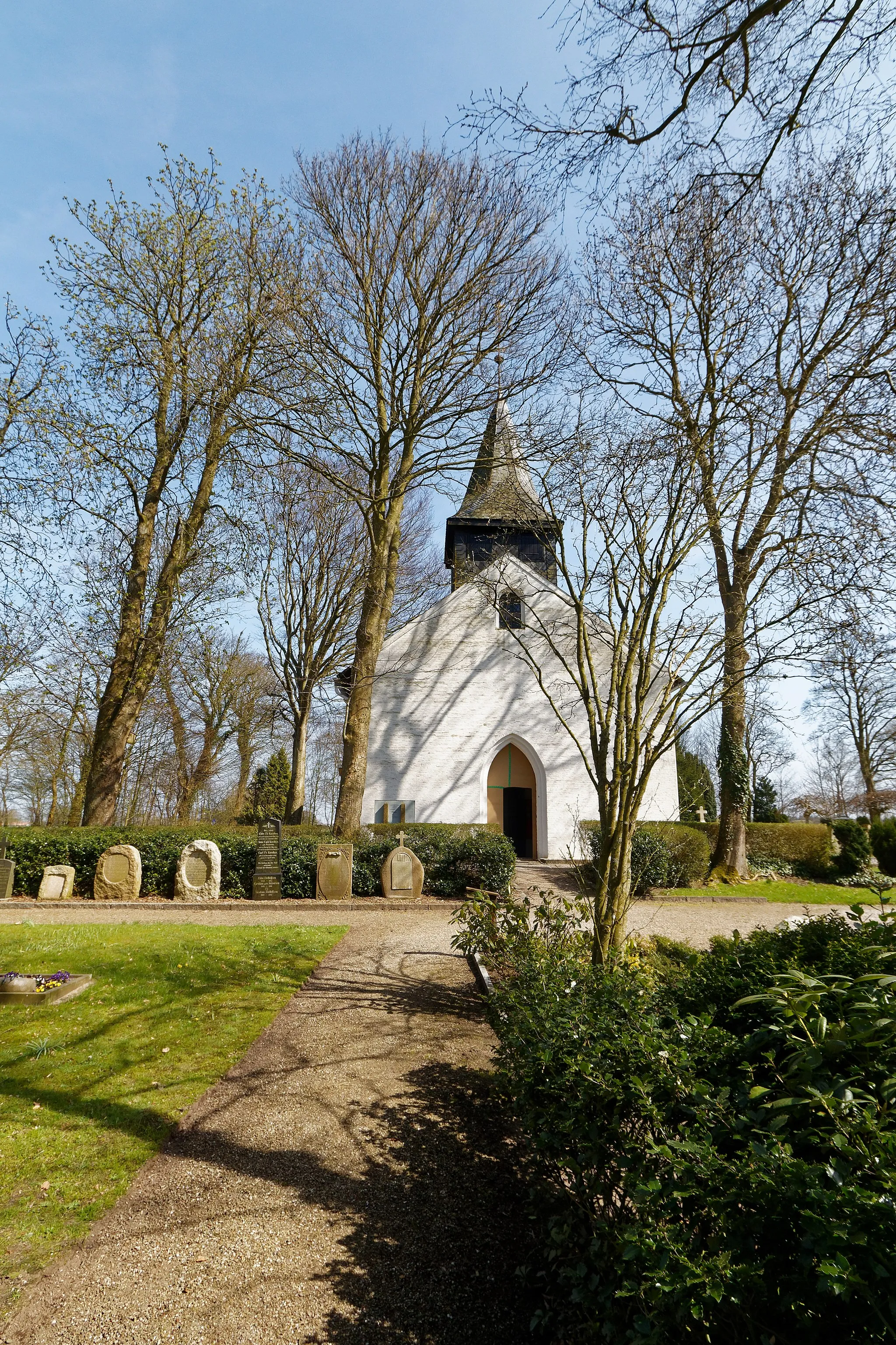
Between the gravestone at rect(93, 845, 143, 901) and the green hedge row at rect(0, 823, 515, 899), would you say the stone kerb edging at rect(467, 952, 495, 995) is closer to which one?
the green hedge row at rect(0, 823, 515, 899)

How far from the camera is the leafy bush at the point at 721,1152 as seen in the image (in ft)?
4.98

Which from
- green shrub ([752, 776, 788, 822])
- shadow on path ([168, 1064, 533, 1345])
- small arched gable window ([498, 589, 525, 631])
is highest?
small arched gable window ([498, 589, 525, 631])

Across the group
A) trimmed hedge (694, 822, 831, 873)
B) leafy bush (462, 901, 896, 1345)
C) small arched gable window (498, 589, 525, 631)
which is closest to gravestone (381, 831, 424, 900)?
small arched gable window (498, 589, 525, 631)

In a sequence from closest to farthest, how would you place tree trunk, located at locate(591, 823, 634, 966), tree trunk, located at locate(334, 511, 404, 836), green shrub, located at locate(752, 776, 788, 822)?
tree trunk, located at locate(591, 823, 634, 966) → tree trunk, located at locate(334, 511, 404, 836) → green shrub, located at locate(752, 776, 788, 822)

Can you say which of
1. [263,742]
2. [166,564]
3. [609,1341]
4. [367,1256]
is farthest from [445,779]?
[609,1341]

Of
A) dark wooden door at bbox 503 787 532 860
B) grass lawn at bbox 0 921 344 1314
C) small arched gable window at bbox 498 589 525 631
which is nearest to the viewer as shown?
grass lawn at bbox 0 921 344 1314

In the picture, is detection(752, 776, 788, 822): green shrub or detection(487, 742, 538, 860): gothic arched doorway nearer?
detection(487, 742, 538, 860): gothic arched doorway

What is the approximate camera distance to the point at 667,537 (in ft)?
17.8

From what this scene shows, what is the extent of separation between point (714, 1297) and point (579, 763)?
18339mm

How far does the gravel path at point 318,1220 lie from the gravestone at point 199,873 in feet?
23.4

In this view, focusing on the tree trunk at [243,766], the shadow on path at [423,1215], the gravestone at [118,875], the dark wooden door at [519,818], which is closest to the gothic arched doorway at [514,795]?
the dark wooden door at [519,818]

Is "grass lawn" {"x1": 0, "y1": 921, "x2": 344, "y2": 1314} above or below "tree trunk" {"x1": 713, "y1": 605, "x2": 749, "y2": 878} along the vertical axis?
below

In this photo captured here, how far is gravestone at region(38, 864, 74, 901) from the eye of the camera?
12.1 m

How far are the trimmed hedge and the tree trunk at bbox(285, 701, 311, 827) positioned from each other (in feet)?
36.6
